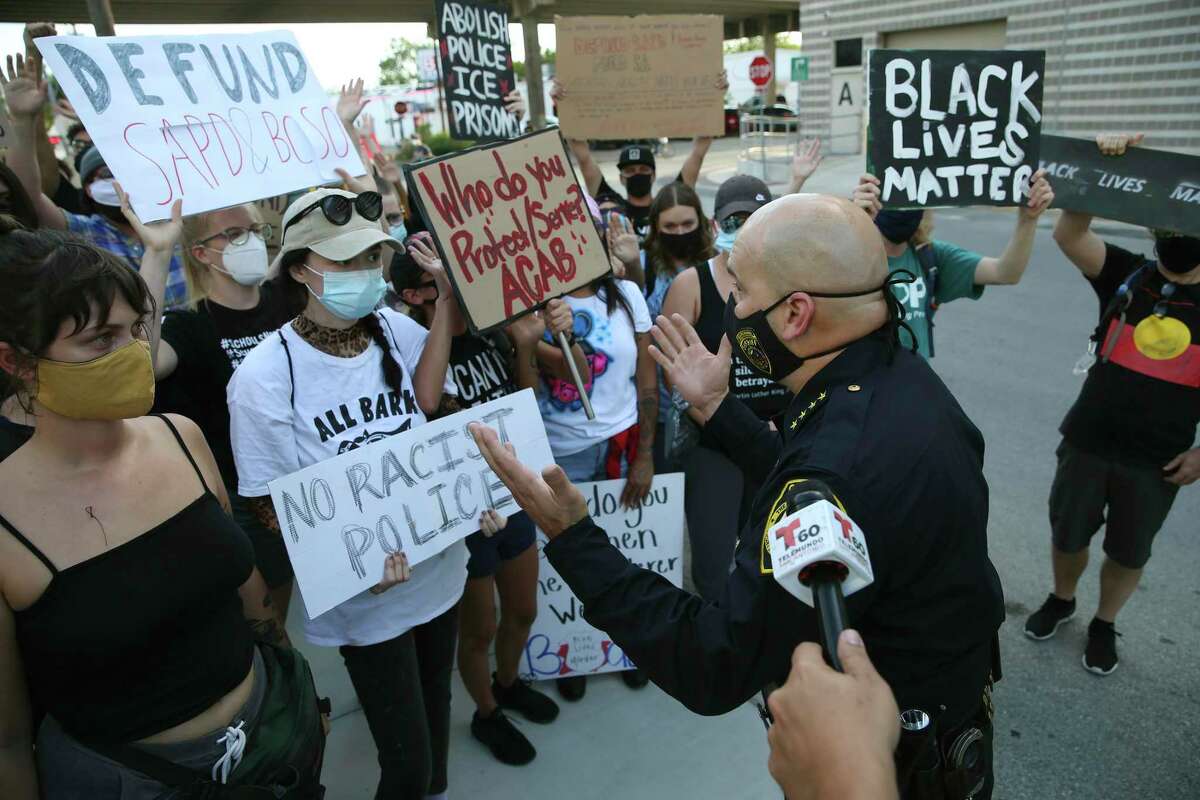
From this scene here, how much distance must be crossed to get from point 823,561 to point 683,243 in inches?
114

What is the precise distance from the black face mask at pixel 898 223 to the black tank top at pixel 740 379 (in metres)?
0.85

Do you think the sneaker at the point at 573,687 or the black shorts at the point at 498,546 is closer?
the black shorts at the point at 498,546

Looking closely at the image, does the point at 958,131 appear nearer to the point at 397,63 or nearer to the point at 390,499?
the point at 390,499

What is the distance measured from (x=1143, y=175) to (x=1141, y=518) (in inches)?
53.5

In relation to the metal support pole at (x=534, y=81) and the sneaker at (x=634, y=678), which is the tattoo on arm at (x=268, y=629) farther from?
the metal support pole at (x=534, y=81)

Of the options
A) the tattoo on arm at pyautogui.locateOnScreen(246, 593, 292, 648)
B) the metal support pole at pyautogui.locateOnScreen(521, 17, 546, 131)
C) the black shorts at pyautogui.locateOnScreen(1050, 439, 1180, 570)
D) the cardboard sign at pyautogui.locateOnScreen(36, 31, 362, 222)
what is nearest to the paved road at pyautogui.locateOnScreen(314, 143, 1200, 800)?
the black shorts at pyautogui.locateOnScreen(1050, 439, 1180, 570)

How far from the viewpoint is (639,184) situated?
5.38 meters

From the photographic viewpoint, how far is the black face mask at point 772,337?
169 cm

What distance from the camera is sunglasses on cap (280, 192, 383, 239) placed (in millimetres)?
2350

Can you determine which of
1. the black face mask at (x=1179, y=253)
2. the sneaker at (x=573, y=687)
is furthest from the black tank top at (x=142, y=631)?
the black face mask at (x=1179, y=253)

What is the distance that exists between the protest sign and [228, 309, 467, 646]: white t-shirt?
2.90 ft

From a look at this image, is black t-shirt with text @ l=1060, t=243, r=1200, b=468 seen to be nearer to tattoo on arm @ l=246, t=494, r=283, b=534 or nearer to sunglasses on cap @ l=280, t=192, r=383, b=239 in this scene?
sunglasses on cap @ l=280, t=192, r=383, b=239

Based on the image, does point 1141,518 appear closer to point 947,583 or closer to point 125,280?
point 947,583

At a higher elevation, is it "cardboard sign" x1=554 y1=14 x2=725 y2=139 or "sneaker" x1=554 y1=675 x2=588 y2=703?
"cardboard sign" x1=554 y1=14 x2=725 y2=139
